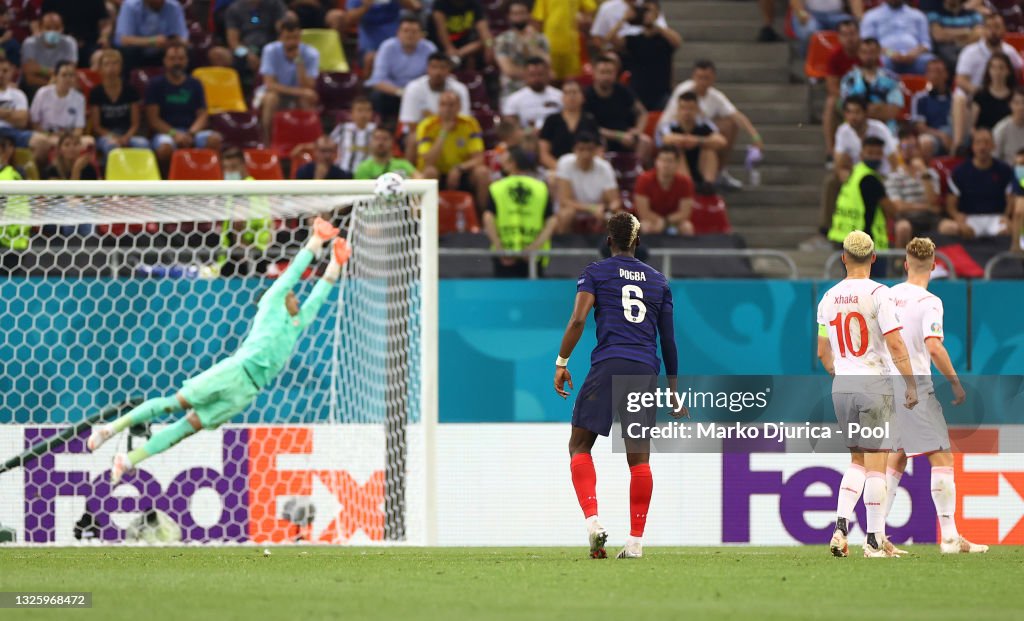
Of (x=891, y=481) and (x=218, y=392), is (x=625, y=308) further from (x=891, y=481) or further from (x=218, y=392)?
(x=218, y=392)

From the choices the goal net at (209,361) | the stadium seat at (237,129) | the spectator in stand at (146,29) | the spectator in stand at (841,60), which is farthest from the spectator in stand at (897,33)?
the goal net at (209,361)

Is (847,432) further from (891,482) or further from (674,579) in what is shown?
(674,579)

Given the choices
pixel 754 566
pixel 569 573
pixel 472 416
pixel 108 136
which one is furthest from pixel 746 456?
pixel 108 136

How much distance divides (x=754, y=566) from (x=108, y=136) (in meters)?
8.82

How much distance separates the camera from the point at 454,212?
15133mm

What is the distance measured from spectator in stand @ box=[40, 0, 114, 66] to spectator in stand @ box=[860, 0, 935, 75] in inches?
320

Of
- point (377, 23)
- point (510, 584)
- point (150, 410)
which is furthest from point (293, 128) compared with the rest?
point (510, 584)

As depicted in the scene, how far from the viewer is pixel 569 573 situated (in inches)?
330

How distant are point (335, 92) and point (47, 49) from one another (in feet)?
9.48

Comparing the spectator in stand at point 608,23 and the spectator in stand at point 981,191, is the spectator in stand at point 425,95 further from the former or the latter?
the spectator in stand at point 981,191

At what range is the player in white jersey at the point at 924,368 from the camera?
9508 millimetres

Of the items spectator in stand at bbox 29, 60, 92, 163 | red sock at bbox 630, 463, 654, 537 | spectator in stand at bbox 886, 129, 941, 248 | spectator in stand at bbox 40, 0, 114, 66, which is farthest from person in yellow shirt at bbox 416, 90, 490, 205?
red sock at bbox 630, 463, 654, 537

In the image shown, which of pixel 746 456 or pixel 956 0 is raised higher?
pixel 956 0

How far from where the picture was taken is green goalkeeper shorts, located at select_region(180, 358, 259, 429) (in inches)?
427
